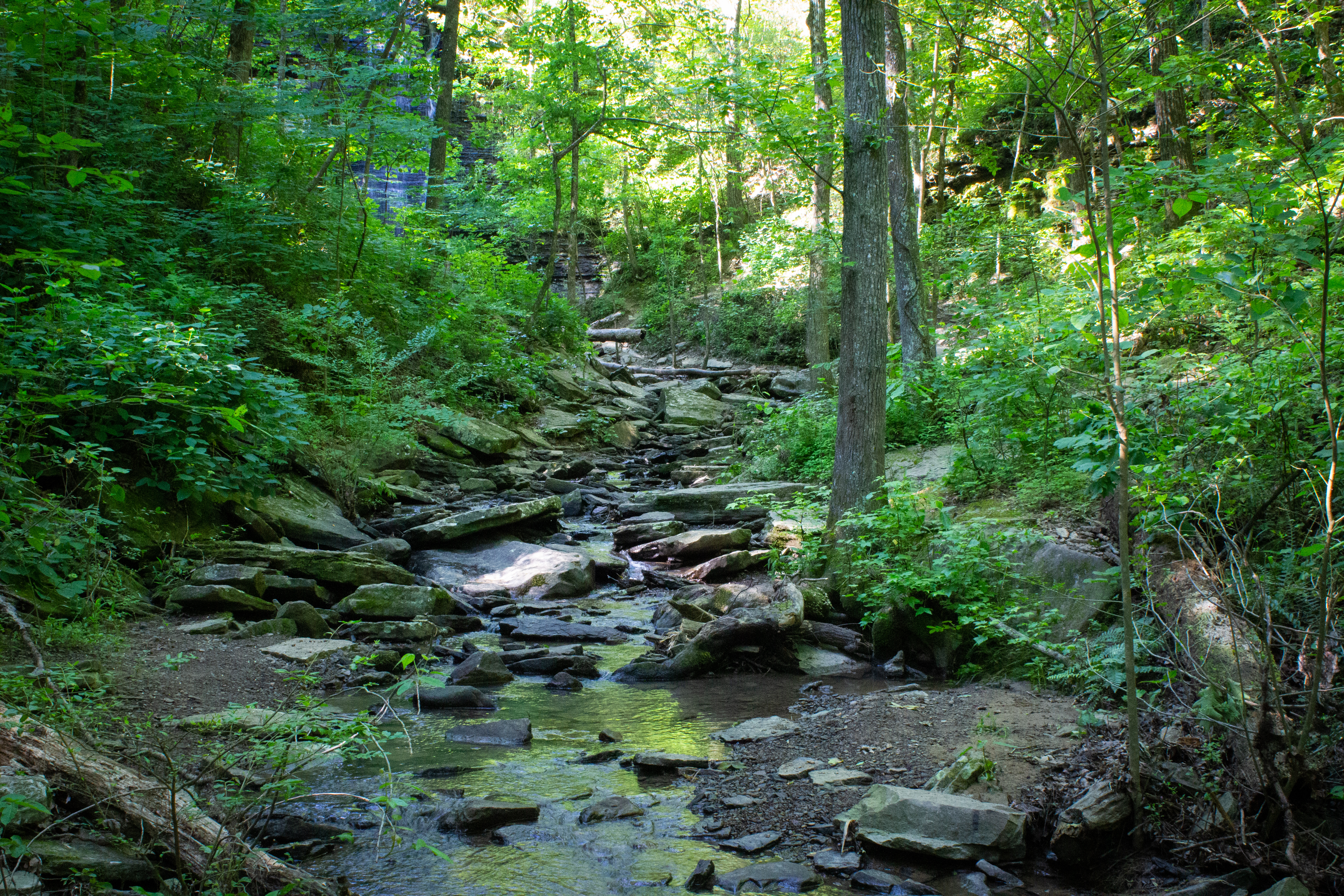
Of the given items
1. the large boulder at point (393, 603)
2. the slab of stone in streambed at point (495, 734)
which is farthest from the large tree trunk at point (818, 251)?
the slab of stone in streambed at point (495, 734)

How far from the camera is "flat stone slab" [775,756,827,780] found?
456 centimetres

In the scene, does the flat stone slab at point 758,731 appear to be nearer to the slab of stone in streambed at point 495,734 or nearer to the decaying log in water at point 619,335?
the slab of stone in streambed at point 495,734

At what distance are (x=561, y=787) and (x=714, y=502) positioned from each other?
6991mm

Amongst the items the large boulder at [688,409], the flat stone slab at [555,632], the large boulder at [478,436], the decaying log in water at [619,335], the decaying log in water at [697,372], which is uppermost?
the decaying log in water at [619,335]

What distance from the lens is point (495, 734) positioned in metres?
5.27

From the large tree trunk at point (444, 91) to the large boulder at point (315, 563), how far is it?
1129 cm

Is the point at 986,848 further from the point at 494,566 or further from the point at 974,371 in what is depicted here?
the point at 494,566

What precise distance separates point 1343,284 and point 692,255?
31.2m

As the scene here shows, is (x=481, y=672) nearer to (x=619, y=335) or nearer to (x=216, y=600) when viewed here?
(x=216, y=600)

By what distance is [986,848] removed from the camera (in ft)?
11.7

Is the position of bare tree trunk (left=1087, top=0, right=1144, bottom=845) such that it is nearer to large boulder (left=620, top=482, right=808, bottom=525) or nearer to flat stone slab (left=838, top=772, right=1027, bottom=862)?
flat stone slab (left=838, top=772, right=1027, bottom=862)

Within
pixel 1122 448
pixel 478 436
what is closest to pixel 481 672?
pixel 1122 448

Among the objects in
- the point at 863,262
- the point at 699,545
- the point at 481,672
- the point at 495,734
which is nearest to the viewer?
the point at 495,734

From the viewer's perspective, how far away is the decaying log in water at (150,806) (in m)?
2.67
